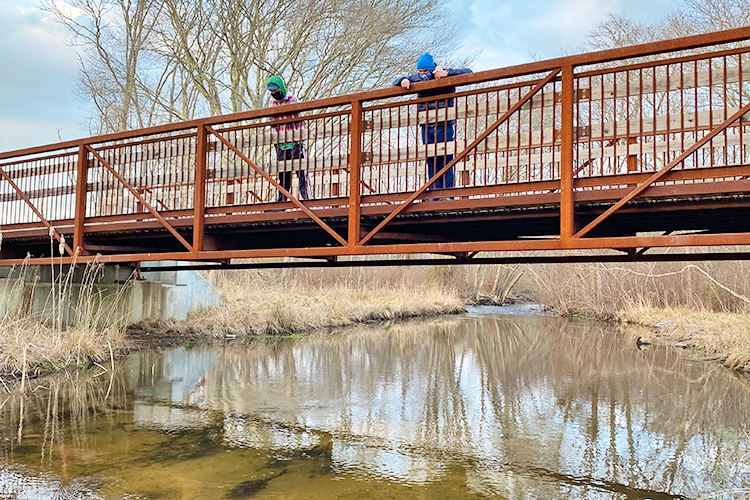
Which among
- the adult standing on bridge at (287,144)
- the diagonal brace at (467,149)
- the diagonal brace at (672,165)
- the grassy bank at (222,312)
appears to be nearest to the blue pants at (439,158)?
the diagonal brace at (467,149)

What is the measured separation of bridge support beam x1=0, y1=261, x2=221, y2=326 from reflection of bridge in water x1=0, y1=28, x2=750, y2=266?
0.82 metres

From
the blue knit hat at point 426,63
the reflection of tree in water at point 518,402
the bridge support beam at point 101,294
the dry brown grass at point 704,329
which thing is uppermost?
the blue knit hat at point 426,63

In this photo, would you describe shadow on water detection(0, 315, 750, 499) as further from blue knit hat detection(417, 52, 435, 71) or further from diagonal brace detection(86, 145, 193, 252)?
blue knit hat detection(417, 52, 435, 71)

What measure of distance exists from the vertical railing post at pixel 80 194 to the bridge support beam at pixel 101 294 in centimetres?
46

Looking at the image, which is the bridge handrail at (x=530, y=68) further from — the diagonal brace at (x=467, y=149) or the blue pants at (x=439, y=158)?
the blue pants at (x=439, y=158)

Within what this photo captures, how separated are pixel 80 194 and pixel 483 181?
17.0ft

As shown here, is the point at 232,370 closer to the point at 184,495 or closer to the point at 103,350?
the point at 103,350

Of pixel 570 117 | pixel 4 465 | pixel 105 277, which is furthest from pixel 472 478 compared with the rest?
pixel 105 277

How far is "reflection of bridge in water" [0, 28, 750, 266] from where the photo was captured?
4809 millimetres

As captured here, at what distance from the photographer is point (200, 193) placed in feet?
22.6

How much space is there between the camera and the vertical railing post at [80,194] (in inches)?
312

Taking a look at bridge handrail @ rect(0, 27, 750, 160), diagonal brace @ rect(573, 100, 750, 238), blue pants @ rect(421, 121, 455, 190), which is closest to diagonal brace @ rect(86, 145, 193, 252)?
bridge handrail @ rect(0, 27, 750, 160)

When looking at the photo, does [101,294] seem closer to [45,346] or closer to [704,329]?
[45,346]

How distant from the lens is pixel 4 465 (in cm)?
426
